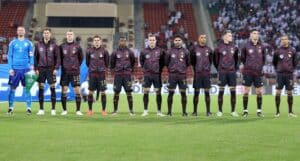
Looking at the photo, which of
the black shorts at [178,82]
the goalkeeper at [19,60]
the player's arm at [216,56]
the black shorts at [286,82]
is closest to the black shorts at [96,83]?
the goalkeeper at [19,60]

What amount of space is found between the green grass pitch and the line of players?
199cm

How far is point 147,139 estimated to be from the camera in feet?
37.4

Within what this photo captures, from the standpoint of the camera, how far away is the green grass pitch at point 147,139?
9.59 m

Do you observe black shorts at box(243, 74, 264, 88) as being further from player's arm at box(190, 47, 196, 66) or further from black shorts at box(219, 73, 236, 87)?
player's arm at box(190, 47, 196, 66)

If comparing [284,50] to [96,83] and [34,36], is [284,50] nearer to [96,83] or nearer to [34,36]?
[96,83]

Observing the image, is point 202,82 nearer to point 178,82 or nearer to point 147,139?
point 178,82

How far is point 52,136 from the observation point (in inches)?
462

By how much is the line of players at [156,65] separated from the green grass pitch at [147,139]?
6.52ft

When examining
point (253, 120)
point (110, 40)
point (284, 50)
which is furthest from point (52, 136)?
point (110, 40)

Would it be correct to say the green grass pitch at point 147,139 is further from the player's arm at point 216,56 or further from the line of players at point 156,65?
the player's arm at point 216,56

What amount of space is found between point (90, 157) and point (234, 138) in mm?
3232

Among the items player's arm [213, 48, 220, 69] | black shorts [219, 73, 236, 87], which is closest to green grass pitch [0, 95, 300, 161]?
black shorts [219, 73, 236, 87]

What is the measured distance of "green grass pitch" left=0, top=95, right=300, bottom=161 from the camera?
31.5ft

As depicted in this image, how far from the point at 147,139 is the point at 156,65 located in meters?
6.59
